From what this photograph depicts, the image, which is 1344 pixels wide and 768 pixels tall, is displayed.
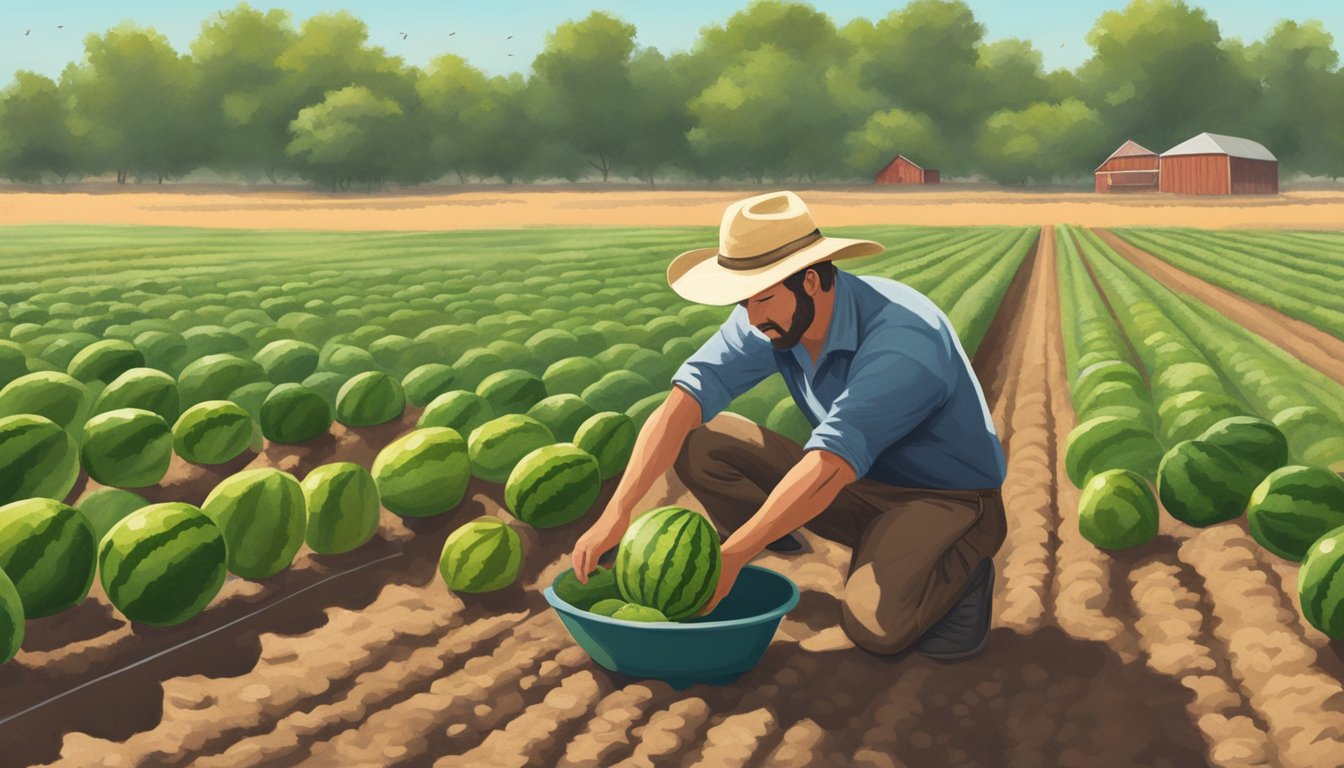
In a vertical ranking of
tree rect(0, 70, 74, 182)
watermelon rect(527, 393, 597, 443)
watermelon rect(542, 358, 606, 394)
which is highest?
tree rect(0, 70, 74, 182)

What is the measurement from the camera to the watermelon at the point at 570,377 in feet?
28.9

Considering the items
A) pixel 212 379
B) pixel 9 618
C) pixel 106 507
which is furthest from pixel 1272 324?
pixel 9 618

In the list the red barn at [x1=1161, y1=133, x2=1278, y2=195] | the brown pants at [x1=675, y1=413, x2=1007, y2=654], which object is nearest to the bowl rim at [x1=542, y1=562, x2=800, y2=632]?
the brown pants at [x1=675, y1=413, x2=1007, y2=654]

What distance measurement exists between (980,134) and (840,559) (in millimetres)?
100901

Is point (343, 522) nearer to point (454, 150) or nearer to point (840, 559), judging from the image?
point (840, 559)

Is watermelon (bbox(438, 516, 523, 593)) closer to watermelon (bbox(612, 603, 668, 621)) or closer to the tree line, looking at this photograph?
watermelon (bbox(612, 603, 668, 621))

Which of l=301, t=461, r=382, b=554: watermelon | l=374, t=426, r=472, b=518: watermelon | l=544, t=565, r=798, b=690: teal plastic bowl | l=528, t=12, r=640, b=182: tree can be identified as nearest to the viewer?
l=544, t=565, r=798, b=690: teal plastic bowl

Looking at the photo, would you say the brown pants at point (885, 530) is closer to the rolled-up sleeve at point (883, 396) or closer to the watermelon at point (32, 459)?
the rolled-up sleeve at point (883, 396)

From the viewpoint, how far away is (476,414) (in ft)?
25.1

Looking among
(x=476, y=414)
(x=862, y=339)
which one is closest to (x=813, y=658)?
(x=862, y=339)

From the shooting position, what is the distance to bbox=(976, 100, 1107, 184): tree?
96.3m

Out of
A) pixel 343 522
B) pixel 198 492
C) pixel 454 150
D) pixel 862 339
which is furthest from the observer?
pixel 454 150

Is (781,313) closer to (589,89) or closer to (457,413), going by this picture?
(457,413)

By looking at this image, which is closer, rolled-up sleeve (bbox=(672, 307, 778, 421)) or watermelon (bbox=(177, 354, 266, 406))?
rolled-up sleeve (bbox=(672, 307, 778, 421))
